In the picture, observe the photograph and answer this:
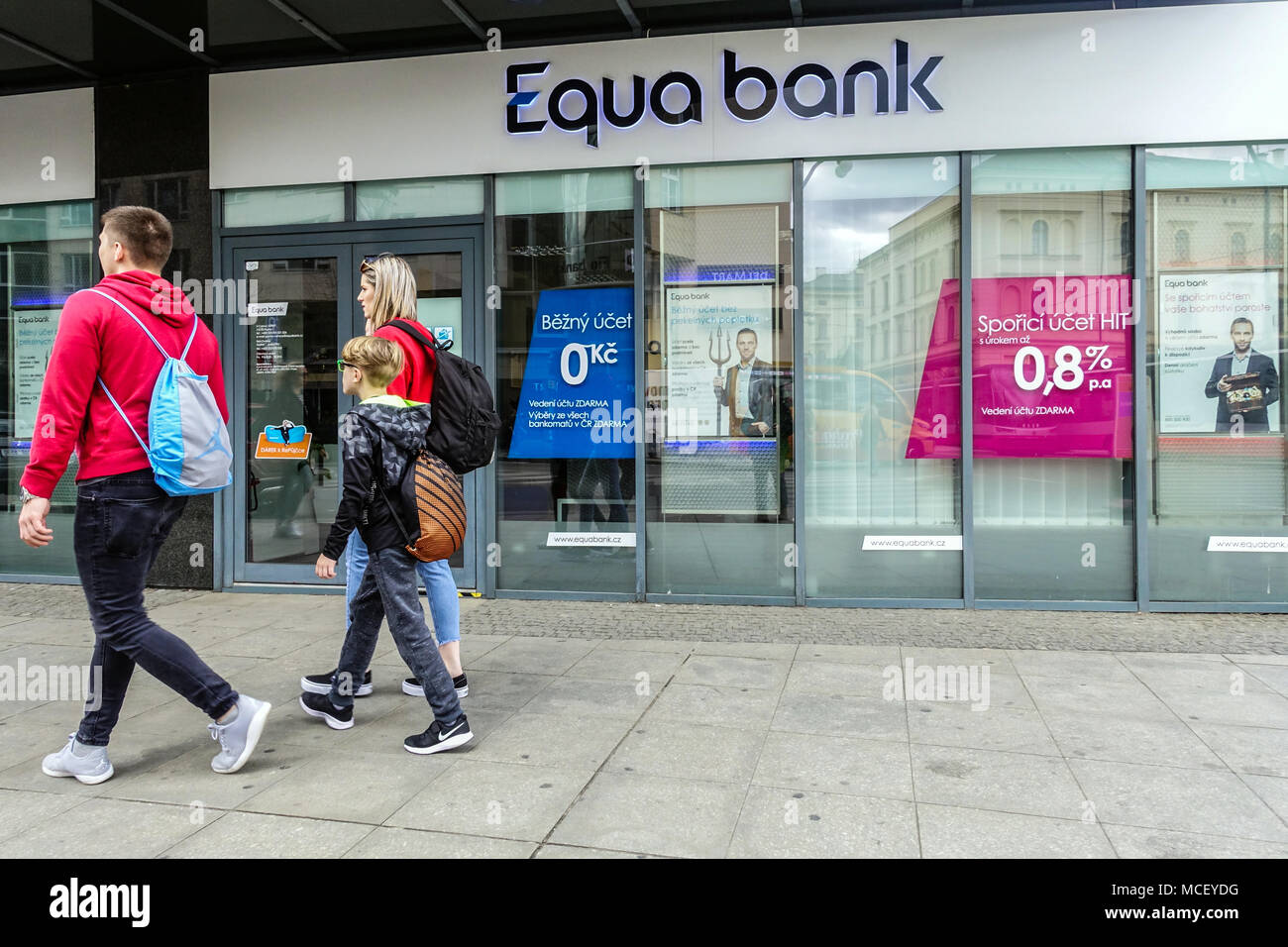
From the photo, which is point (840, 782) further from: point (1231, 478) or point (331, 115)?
point (331, 115)

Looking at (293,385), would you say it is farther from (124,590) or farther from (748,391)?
(124,590)

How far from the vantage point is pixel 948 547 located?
718 centimetres

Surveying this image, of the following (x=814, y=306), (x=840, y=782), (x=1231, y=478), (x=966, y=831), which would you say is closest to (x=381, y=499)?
(x=840, y=782)

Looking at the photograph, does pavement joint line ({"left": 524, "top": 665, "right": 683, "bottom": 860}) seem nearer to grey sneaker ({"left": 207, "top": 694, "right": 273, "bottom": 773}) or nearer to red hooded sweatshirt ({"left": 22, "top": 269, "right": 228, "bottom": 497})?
grey sneaker ({"left": 207, "top": 694, "right": 273, "bottom": 773})

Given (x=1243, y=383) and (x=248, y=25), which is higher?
(x=248, y=25)

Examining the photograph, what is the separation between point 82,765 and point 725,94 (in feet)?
19.4

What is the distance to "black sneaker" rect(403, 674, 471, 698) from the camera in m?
4.83

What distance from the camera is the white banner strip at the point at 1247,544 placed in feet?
22.7

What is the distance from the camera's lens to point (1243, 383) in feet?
23.0

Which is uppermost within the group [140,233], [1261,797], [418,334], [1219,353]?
[140,233]

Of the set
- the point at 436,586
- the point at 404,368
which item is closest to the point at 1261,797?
the point at 436,586

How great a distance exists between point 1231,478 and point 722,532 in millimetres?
3658

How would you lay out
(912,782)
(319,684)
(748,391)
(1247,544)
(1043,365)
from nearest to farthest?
1. (912,782)
2. (319,684)
3. (1247,544)
4. (1043,365)
5. (748,391)

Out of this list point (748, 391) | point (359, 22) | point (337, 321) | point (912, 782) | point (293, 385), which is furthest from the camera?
point (293, 385)
